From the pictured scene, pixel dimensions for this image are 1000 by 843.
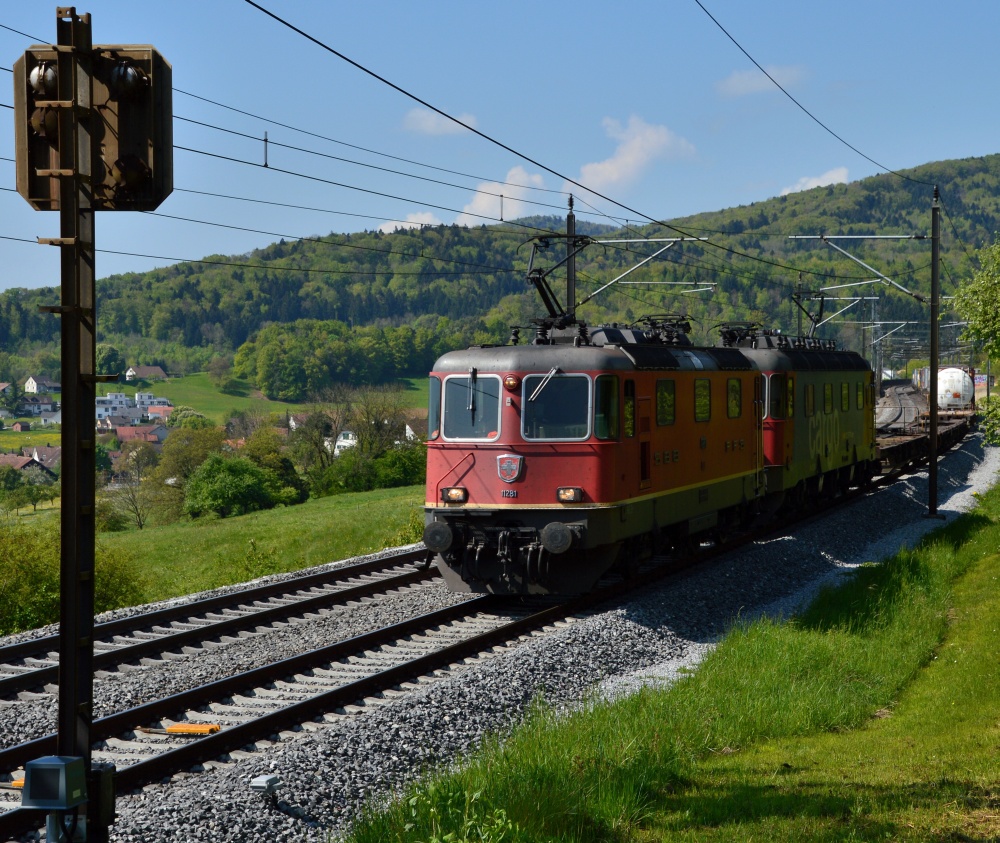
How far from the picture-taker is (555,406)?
14.6m

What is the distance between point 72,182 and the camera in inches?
196

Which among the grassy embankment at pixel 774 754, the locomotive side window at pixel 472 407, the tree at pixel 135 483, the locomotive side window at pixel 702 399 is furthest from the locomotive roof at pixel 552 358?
the tree at pixel 135 483

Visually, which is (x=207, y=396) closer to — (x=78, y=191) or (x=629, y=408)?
(x=629, y=408)

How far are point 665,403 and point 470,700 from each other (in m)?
7.12

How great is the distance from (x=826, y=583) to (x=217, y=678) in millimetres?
9762

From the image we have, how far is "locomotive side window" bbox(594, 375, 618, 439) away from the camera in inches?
569

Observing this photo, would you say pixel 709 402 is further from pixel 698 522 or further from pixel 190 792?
pixel 190 792

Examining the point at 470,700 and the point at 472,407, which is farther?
the point at 472,407

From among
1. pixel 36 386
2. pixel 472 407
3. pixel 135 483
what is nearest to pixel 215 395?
pixel 36 386

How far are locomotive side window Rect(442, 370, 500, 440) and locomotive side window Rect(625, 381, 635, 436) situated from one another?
166cm

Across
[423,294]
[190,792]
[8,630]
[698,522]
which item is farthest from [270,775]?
[423,294]

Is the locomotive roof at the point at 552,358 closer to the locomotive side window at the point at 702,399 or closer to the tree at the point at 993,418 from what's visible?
the locomotive side window at the point at 702,399

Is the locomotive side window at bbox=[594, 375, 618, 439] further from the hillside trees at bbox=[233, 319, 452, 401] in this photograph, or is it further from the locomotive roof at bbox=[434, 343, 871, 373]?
the hillside trees at bbox=[233, 319, 452, 401]

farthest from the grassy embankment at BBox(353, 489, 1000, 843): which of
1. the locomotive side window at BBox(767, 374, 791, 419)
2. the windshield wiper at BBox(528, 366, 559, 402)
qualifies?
the locomotive side window at BBox(767, 374, 791, 419)
